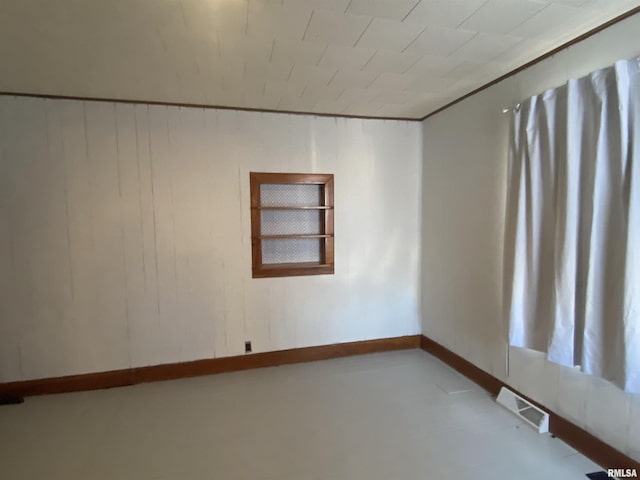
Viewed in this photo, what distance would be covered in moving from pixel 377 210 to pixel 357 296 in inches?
35.9

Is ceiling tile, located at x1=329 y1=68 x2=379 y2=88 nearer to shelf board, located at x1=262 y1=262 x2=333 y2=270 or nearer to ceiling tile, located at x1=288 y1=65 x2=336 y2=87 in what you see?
ceiling tile, located at x1=288 y1=65 x2=336 y2=87

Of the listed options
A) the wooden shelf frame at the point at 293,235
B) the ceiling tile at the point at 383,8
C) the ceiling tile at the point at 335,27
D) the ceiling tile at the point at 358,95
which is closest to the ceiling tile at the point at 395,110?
the ceiling tile at the point at 358,95

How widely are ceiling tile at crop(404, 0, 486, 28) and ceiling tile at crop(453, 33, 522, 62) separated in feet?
0.82

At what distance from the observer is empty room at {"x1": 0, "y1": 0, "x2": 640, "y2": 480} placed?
5.49 feet

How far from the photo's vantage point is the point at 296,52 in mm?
1938

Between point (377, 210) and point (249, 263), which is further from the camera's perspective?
point (377, 210)

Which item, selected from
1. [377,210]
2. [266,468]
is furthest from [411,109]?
[266,468]

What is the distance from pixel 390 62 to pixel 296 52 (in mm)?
614

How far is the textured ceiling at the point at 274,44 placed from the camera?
5.10 ft

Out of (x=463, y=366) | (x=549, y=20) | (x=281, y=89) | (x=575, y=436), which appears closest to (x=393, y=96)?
(x=281, y=89)

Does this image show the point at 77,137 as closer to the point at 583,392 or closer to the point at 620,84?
the point at 620,84

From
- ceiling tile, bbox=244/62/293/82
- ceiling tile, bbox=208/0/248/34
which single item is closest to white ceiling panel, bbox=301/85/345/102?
ceiling tile, bbox=244/62/293/82

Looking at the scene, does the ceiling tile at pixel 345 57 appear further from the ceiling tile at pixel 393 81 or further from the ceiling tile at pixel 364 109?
the ceiling tile at pixel 364 109

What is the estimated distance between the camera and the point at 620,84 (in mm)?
1545
